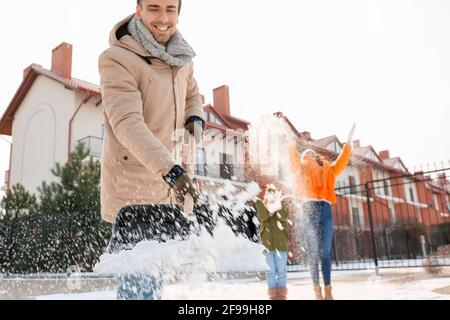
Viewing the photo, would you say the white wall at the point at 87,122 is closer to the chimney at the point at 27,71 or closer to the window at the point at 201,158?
the chimney at the point at 27,71

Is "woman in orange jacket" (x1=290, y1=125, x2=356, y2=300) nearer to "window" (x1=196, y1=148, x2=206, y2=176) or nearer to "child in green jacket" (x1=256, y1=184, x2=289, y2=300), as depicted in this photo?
"child in green jacket" (x1=256, y1=184, x2=289, y2=300)

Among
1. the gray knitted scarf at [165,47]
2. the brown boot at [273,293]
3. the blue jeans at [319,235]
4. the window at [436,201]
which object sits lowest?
the brown boot at [273,293]

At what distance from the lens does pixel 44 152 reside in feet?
52.0

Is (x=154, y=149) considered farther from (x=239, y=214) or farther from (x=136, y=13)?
(x=136, y=13)

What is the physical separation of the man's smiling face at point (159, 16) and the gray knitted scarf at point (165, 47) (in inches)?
1.0

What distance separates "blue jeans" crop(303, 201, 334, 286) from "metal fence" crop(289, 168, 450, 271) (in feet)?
17.3

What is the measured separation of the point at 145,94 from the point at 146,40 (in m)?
0.21

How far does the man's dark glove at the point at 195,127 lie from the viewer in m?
1.83

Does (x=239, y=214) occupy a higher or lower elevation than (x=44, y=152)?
lower

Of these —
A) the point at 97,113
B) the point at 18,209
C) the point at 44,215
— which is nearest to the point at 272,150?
the point at 44,215

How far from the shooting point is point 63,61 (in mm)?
16391

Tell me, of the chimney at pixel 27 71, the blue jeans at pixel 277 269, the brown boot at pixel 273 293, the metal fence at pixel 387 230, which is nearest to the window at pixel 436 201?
the metal fence at pixel 387 230

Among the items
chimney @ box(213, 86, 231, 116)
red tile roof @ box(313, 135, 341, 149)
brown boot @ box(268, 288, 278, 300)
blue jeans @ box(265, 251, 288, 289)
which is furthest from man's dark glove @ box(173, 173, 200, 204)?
red tile roof @ box(313, 135, 341, 149)
